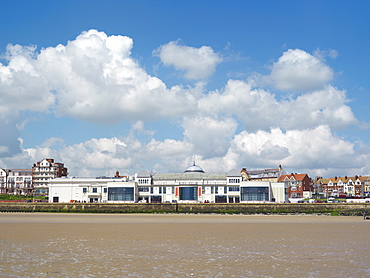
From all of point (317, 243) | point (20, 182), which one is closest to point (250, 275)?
point (317, 243)

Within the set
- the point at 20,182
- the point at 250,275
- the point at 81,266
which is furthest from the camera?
the point at 20,182

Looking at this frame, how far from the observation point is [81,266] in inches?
820

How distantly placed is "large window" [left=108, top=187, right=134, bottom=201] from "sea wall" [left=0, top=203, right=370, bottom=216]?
13877 mm

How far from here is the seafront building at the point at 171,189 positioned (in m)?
111

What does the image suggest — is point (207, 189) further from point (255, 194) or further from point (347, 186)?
point (347, 186)

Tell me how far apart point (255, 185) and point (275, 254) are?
86346mm

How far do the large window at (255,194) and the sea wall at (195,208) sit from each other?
14.8 meters

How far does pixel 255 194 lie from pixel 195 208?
21.0m

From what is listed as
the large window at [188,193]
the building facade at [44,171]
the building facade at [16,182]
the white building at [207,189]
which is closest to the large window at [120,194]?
the white building at [207,189]

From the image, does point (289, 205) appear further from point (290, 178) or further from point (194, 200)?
point (290, 178)

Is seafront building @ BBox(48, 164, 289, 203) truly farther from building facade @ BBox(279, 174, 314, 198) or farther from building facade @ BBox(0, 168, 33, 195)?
building facade @ BBox(0, 168, 33, 195)

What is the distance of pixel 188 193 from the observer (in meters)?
113

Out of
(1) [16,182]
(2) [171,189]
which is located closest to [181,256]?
(2) [171,189]

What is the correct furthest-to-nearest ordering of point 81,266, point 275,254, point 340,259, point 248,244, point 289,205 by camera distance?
point 289,205, point 248,244, point 275,254, point 340,259, point 81,266
